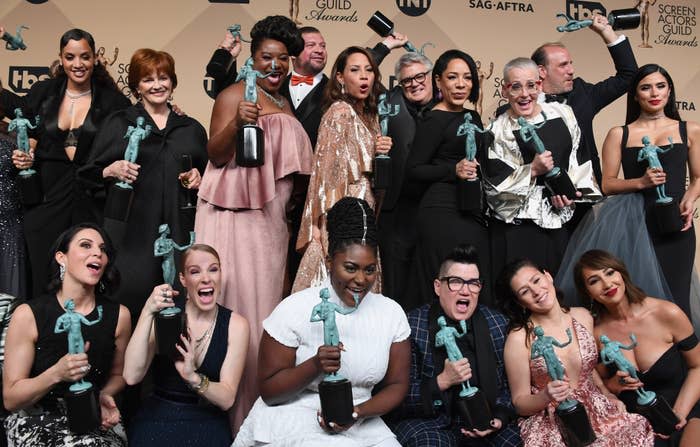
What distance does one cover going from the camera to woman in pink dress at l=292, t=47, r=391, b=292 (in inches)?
153

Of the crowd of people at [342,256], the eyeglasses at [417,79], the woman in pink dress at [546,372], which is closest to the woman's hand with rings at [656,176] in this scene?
the crowd of people at [342,256]

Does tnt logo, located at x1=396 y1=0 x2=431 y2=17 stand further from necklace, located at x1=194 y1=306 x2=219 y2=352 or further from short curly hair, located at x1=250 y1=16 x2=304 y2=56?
necklace, located at x1=194 y1=306 x2=219 y2=352

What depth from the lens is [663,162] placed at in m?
4.34

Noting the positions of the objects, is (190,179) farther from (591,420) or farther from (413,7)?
(413,7)

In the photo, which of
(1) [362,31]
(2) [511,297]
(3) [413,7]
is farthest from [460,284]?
(3) [413,7]

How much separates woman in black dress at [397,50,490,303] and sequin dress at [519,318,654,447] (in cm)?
68

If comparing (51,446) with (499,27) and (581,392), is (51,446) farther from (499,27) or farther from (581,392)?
(499,27)

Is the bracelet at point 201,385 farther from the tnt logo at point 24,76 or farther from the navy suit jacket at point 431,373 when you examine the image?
the tnt logo at point 24,76

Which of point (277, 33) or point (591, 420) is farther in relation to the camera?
point (277, 33)

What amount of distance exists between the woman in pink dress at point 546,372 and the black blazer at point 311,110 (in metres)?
1.18

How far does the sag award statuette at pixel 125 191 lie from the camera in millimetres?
3863

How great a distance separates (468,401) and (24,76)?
3775 millimetres

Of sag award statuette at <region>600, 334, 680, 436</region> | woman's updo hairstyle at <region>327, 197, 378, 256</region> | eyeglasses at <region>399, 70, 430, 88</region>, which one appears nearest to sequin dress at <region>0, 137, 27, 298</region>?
woman's updo hairstyle at <region>327, 197, 378, 256</region>

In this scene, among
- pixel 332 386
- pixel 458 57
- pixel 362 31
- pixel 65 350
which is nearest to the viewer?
pixel 332 386
